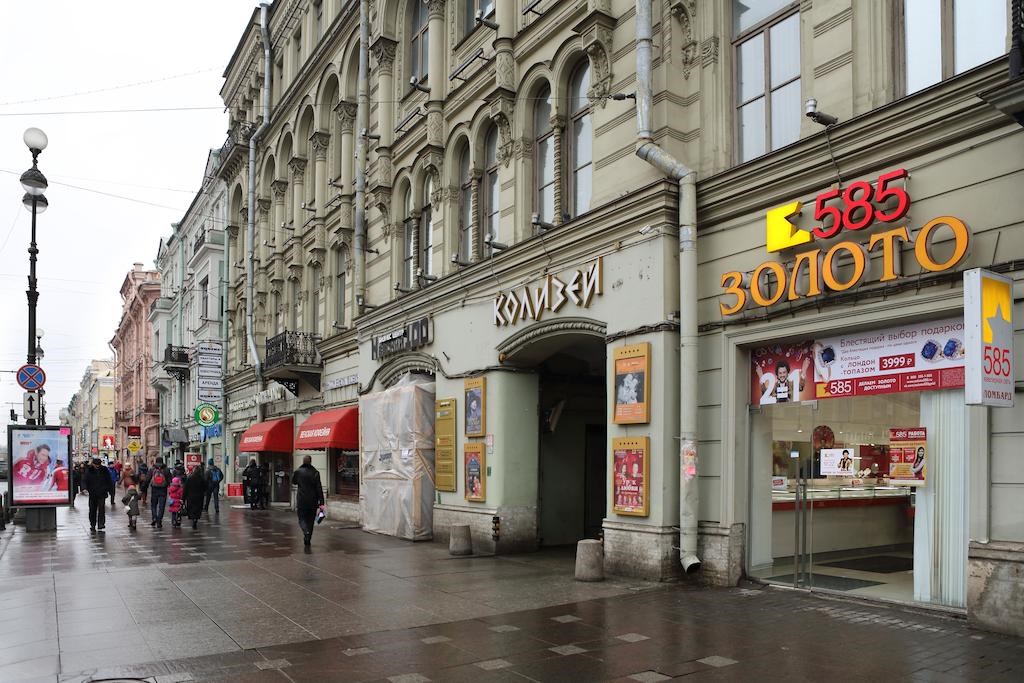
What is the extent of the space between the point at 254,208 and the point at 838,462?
Answer: 2606 centimetres

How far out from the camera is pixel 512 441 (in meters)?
15.4

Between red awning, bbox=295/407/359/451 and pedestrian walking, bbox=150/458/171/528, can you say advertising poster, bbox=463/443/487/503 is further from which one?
pedestrian walking, bbox=150/458/171/528

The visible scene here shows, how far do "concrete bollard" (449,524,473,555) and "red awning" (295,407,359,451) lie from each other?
22.5 ft

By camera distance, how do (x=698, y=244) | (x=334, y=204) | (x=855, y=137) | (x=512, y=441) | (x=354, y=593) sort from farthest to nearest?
(x=334, y=204)
(x=512, y=441)
(x=698, y=244)
(x=354, y=593)
(x=855, y=137)

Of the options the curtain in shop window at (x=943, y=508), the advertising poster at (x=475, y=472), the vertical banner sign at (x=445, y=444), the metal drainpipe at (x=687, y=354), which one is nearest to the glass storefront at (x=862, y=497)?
the curtain in shop window at (x=943, y=508)

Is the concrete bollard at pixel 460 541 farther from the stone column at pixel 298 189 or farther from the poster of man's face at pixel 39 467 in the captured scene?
the stone column at pixel 298 189

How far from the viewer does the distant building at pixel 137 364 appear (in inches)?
2459

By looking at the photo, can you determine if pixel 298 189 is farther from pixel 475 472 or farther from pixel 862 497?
pixel 862 497

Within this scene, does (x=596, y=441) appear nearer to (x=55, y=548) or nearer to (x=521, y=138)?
(x=521, y=138)

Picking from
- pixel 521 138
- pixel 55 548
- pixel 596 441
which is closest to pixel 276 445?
pixel 55 548

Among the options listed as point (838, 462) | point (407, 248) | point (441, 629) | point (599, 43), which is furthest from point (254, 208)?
point (838, 462)

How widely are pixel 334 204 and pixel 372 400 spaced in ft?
23.6

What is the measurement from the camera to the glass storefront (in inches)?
351

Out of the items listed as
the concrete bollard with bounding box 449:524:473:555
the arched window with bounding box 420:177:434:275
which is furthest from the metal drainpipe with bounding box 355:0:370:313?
the concrete bollard with bounding box 449:524:473:555
